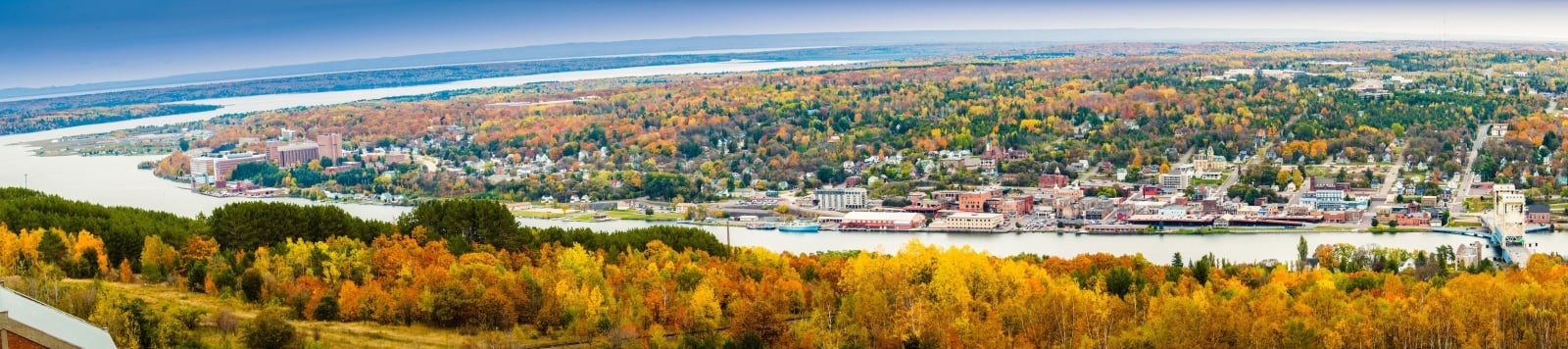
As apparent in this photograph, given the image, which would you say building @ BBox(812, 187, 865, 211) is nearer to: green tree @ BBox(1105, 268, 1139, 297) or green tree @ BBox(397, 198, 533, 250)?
green tree @ BBox(397, 198, 533, 250)

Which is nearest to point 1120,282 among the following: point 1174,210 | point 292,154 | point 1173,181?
point 1174,210

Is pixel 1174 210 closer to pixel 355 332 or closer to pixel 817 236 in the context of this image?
pixel 817 236

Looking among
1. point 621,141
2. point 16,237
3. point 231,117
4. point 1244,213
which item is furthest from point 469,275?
point 231,117

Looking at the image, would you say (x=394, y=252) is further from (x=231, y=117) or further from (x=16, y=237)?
(x=231, y=117)

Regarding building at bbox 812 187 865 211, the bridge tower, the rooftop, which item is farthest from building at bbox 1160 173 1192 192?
the bridge tower

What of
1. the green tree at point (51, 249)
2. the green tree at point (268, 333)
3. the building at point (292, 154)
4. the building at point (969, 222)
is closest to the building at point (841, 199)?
the building at point (969, 222)

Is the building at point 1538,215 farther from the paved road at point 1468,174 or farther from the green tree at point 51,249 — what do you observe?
the green tree at point 51,249

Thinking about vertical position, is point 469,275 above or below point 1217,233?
above

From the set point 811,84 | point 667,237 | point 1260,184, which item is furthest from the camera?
point 811,84
